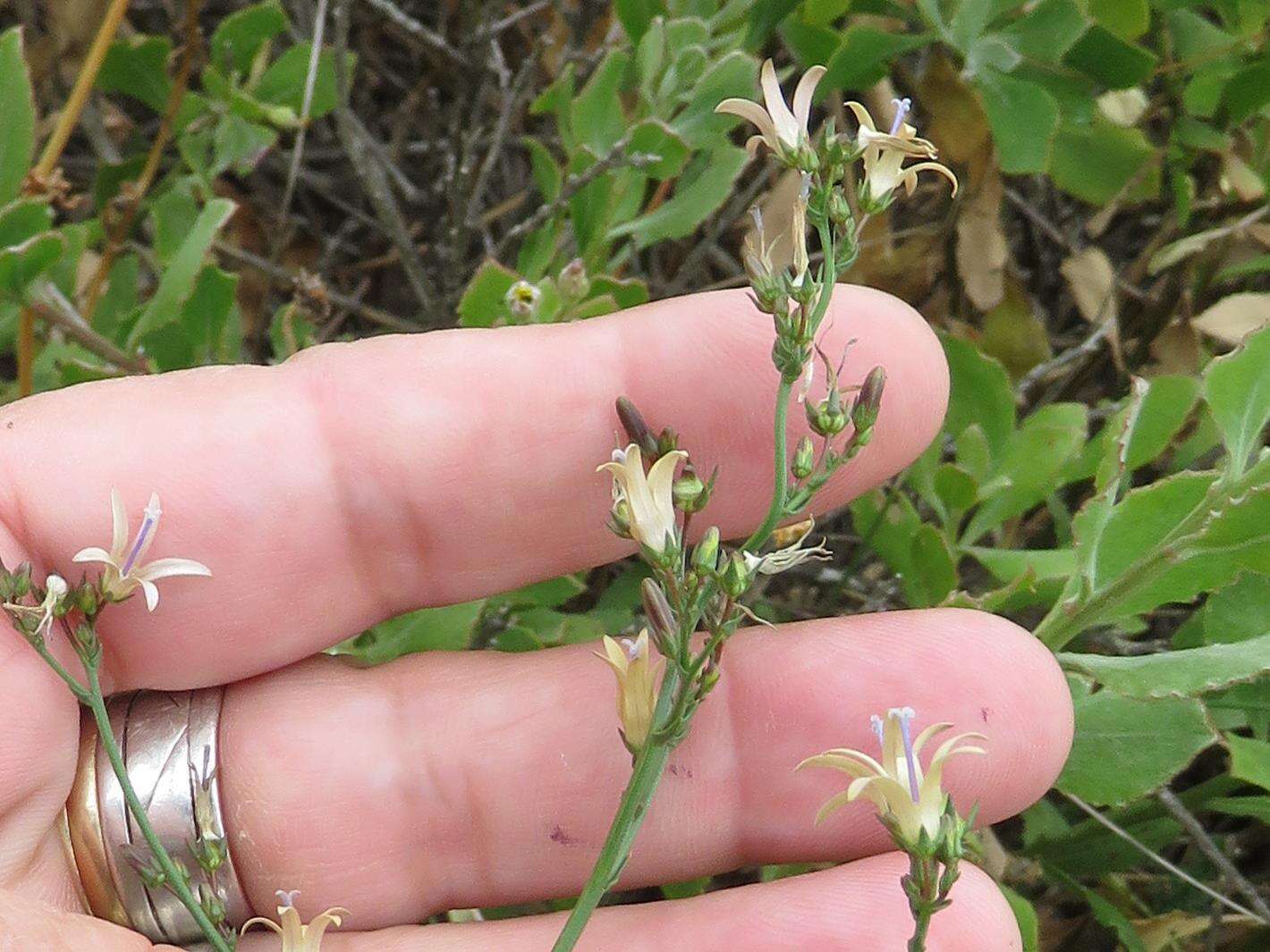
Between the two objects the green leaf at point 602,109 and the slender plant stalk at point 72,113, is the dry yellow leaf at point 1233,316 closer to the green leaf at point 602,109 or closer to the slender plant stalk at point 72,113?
the green leaf at point 602,109

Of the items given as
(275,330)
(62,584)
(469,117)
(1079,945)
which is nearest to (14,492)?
(62,584)

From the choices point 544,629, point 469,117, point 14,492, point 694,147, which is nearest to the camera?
point 14,492

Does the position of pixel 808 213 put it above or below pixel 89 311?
above

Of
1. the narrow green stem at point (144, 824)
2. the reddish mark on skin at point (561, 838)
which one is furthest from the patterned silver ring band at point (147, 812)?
the reddish mark on skin at point (561, 838)

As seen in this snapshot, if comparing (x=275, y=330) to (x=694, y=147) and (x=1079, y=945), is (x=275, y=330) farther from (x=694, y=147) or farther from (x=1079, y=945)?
(x=1079, y=945)

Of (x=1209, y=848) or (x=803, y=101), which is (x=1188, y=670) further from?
(x=803, y=101)

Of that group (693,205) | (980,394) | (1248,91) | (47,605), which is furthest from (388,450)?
(1248,91)
